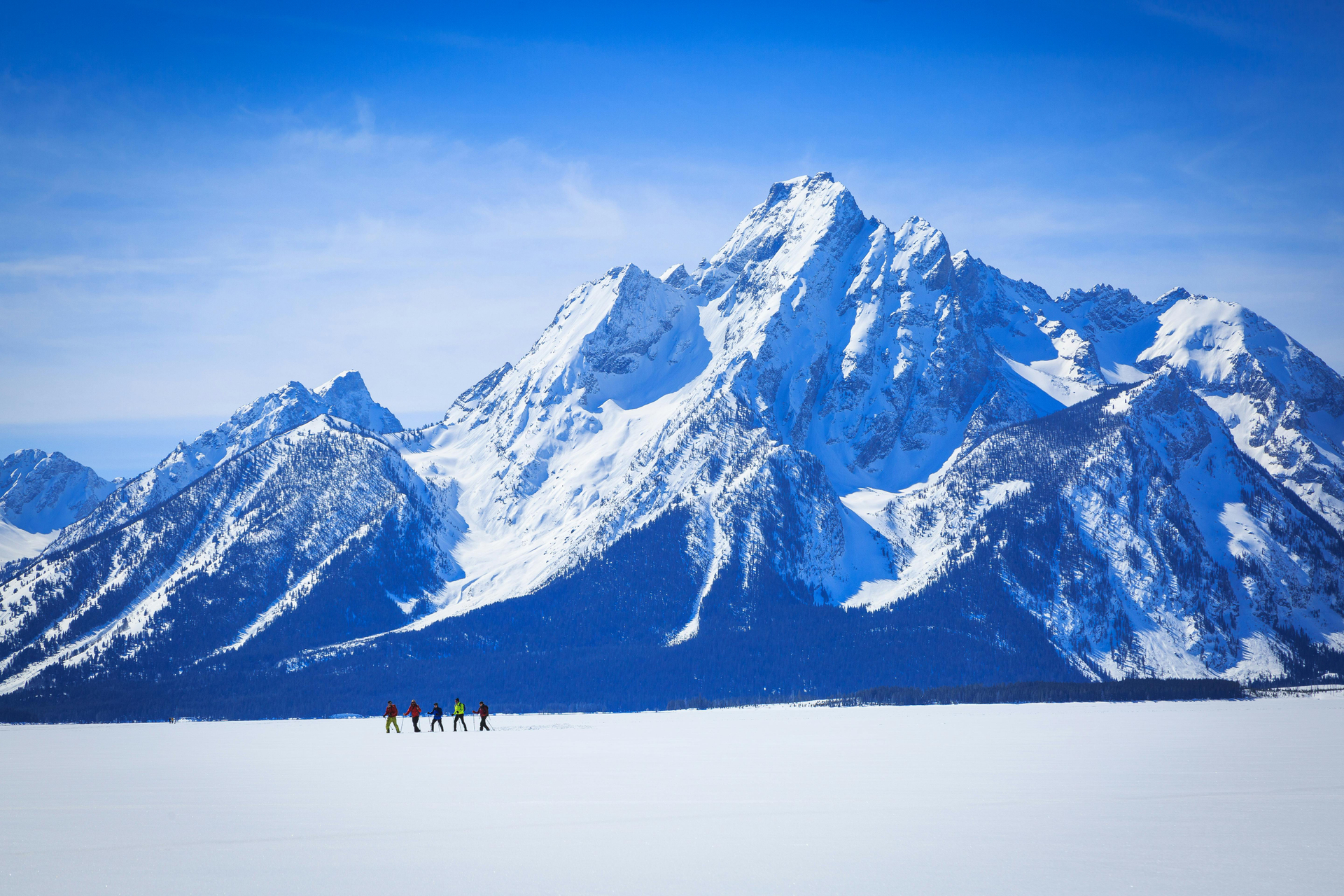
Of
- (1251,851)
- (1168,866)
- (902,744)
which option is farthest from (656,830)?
(902,744)

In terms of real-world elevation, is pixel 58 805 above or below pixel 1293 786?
above

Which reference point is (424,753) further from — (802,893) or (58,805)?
(802,893)

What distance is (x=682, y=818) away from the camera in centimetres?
3538

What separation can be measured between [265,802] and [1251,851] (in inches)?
1255

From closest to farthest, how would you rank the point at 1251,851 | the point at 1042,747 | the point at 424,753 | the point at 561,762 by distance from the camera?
the point at 1251,851 → the point at 561,762 → the point at 424,753 → the point at 1042,747

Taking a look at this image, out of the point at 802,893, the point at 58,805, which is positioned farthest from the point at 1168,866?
the point at 58,805

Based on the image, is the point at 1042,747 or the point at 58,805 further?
the point at 1042,747

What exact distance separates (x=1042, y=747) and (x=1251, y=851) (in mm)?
35165

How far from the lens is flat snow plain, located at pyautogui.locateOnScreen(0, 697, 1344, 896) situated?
26.8 m

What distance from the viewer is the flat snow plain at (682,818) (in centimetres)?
2680

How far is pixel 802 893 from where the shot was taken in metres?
25.3

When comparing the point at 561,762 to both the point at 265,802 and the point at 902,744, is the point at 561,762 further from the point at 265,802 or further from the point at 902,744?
the point at 902,744

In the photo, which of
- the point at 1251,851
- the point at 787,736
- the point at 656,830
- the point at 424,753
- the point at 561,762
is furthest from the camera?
the point at 787,736

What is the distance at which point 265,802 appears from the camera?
129 ft
